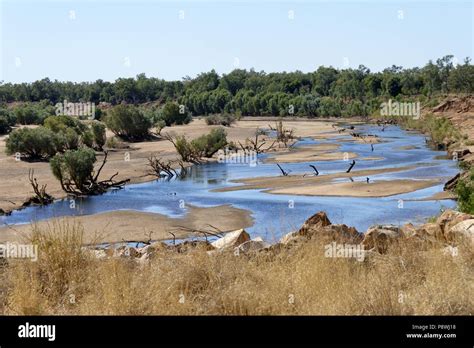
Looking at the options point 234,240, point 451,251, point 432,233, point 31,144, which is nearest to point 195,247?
point 234,240

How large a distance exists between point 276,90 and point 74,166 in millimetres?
117921

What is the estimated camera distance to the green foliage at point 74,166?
37594 millimetres

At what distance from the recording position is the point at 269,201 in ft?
109

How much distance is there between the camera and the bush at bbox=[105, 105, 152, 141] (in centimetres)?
7169

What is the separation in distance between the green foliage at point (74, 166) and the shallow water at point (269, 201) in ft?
6.51

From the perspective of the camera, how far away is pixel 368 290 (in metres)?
7.05

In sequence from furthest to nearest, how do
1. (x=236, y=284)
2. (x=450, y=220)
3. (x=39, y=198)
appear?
(x=39, y=198)
(x=450, y=220)
(x=236, y=284)

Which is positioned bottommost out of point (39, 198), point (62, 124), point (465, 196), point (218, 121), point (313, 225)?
point (39, 198)

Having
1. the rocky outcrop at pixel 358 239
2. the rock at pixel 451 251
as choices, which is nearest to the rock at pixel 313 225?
the rocky outcrop at pixel 358 239

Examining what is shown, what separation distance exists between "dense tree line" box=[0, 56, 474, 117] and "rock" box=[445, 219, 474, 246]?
10640 cm

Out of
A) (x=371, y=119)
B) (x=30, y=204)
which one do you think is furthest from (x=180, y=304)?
(x=371, y=119)

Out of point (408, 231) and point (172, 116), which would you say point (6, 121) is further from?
point (408, 231)

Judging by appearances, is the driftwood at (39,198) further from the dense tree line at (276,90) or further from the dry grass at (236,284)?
the dense tree line at (276,90)

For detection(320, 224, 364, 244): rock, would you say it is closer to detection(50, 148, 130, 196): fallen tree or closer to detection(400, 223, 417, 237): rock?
detection(400, 223, 417, 237): rock
